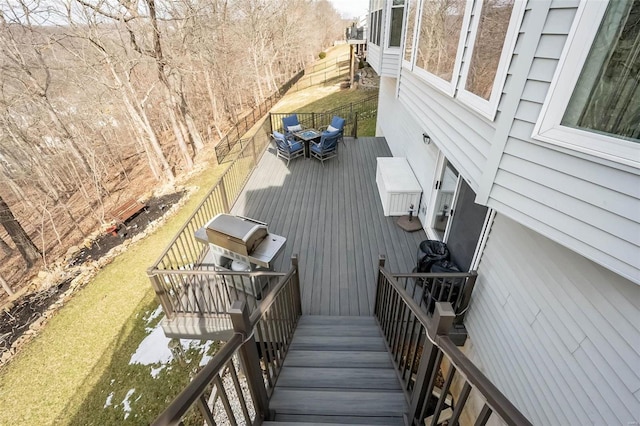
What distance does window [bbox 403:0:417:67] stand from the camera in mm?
4311

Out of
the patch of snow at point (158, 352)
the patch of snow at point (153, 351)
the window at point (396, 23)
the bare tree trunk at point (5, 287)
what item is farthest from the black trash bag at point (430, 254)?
the bare tree trunk at point (5, 287)

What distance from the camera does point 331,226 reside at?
5.57 meters

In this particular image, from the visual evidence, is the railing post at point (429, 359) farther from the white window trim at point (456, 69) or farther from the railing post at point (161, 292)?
the railing post at point (161, 292)

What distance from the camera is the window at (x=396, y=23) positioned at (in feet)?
18.5

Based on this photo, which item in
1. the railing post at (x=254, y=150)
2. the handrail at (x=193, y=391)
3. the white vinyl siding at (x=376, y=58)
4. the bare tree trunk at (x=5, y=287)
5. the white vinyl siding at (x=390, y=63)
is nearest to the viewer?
the handrail at (x=193, y=391)

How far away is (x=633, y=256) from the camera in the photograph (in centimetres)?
135

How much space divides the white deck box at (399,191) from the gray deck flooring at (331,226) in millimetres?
252

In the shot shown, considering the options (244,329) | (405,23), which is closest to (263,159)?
(405,23)

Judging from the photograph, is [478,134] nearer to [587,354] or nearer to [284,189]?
[587,354]

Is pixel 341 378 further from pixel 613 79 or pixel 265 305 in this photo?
pixel 613 79

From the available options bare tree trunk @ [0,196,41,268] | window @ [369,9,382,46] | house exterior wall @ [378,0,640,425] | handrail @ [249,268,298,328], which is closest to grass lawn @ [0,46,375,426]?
handrail @ [249,268,298,328]

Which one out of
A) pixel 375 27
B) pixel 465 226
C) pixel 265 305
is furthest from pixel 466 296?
pixel 375 27

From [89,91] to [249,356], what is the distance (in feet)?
49.7

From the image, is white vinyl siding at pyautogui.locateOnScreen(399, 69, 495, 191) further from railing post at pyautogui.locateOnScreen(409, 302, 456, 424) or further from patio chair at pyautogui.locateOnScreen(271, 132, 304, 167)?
patio chair at pyautogui.locateOnScreen(271, 132, 304, 167)
